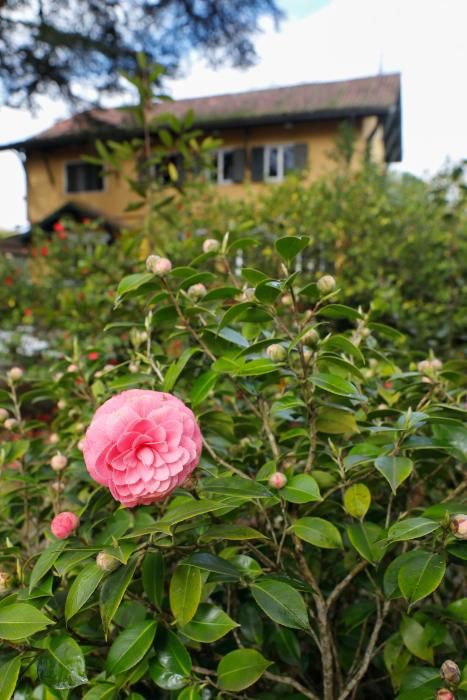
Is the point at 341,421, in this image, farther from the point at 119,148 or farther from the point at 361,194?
the point at 361,194

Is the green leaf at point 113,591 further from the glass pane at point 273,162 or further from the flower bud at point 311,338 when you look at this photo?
the glass pane at point 273,162

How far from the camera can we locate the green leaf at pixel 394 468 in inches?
34.1

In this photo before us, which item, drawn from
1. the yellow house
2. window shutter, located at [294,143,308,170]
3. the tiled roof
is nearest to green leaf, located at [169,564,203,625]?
the yellow house

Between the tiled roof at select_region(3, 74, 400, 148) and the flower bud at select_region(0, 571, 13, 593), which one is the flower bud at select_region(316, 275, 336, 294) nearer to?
the flower bud at select_region(0, 571, 13, 593)

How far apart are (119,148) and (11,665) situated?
8.04ft

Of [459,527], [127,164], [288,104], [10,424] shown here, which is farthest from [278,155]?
[459,527]

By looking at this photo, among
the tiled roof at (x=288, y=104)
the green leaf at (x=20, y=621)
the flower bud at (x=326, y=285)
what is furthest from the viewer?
the tiled roof at (x=288, y=104)

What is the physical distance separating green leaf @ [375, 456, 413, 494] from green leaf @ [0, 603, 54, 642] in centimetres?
53

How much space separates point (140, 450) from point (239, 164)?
12733 millimetres

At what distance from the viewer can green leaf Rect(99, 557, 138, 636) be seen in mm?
804

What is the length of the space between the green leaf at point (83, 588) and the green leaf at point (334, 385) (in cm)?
45

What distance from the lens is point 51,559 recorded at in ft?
2.82

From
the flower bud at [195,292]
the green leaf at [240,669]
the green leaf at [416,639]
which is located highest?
the flower bud at [195,292]

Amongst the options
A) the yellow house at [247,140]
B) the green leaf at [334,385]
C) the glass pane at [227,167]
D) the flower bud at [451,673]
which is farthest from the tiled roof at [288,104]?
the flower bud at [451,673]
